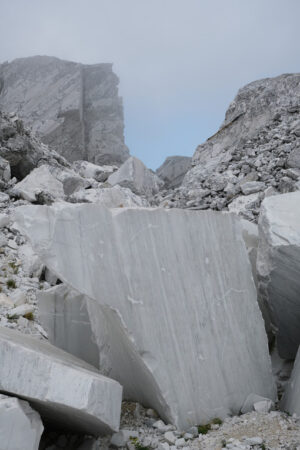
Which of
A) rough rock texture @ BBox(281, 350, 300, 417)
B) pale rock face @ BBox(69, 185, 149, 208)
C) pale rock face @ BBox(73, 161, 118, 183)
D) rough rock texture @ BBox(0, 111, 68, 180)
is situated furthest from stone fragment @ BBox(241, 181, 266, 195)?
rough rock texture @ BBox(0, 111, 68, 180)

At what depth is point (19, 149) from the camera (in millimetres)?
12438

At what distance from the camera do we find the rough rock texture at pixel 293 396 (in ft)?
9.74

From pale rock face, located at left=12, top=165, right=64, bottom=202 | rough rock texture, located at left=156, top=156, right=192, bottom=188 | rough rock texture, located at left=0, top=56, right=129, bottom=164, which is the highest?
rough rock texture, located at left=0, top=56, right=129, bottom=164

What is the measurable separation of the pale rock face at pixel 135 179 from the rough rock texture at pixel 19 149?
2756 mm

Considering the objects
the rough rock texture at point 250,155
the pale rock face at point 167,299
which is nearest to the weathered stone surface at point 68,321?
the pale rock face at point 167,299

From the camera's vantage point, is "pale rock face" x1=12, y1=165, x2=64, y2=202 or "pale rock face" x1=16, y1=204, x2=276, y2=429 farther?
"pale rock face" x1=12, y1=165, x2=64, y2=202

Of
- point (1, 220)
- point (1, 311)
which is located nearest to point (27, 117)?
point (1, 220)

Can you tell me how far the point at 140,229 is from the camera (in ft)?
9.62

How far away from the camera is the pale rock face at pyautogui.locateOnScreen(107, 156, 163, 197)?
11.3 m

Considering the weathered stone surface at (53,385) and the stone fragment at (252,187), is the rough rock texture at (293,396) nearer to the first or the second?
the weathered stone surface at (53,385)

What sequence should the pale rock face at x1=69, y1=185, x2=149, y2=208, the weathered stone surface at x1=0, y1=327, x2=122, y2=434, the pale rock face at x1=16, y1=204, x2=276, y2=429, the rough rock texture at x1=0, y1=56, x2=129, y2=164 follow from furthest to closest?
the rough rock texture at x1=0, y1=56, x2=129, y2=164 → the pale rock face at x1=69, y1=185, x2=149, y2=208 → the pale rock face at x1=16, y1=204, x2=276, y2=429 → the weathered stone surface at x1=0, y1=327, x2=122, y2=434

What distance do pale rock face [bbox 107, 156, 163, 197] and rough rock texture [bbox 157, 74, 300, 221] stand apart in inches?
22.2

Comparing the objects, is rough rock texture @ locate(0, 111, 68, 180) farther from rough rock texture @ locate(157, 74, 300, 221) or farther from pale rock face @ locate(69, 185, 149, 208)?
rough rock texture @ locate(157, 74, 300, 221)

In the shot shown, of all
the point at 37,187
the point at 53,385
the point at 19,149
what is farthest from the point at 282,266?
the point at 19,149
